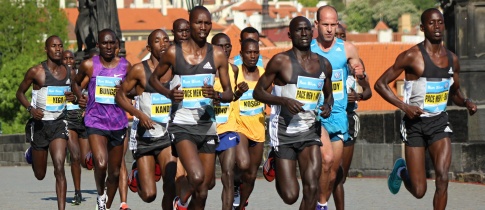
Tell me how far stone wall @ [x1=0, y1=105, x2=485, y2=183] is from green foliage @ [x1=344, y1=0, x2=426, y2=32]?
134095mm

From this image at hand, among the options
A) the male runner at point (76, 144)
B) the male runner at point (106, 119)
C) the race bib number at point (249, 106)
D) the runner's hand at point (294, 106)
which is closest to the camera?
the runner's hand at point (294, 106)

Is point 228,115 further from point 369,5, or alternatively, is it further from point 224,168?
point 369,5

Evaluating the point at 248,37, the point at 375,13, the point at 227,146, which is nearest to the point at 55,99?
the point at 248,37

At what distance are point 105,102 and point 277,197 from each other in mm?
4130

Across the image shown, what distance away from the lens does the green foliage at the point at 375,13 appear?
158 metres

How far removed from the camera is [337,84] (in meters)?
13.1

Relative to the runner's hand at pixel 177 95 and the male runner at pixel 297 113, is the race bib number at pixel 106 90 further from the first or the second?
the male runner at pixel 297 113

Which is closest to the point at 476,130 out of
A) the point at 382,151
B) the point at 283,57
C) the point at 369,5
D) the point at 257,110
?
the point at 382,151

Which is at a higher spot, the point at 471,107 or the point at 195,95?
the point at 195,95

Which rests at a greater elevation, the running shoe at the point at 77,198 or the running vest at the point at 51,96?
the running vest at the point at 51,96

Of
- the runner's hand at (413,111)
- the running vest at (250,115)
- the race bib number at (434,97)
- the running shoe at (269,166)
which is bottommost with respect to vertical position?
the running shoe at (269,166)

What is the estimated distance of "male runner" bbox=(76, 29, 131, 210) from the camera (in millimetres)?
14664

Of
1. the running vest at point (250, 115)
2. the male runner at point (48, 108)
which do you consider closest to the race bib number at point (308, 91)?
the running vest at point (250, 115)

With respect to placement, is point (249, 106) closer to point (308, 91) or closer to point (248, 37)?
point (248, 37)
